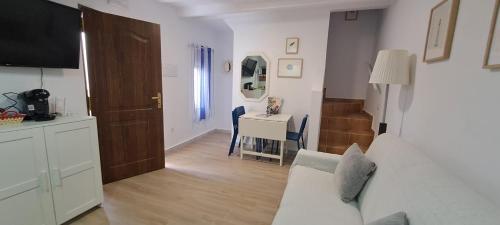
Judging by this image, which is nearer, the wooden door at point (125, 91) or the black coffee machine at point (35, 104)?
the black coffee machine at point (35, 104)

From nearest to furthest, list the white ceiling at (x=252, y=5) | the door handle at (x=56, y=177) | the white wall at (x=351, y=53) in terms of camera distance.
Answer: the door handle at (x=56, y=177)
the white ceiling at (x=252, y=5)
the white wall at (x=351, y=53)

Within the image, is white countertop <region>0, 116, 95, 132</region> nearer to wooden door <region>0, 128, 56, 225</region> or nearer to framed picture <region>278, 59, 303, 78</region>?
wooden door <region>0, 128, 56, 225</region>

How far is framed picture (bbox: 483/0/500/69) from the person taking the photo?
0.96m

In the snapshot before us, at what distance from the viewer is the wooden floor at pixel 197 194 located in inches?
77.4

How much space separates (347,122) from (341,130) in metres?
0.17

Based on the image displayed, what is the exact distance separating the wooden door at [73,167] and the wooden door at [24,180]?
0.05m

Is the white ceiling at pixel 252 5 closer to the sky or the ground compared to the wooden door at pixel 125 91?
closer to the sky

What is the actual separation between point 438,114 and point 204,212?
2108mm

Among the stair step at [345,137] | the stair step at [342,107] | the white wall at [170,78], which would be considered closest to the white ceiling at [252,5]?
the white wall at [170,78]

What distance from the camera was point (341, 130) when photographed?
11.5ft

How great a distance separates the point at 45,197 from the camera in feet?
5.49

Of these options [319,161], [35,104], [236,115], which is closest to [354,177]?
[319,161]

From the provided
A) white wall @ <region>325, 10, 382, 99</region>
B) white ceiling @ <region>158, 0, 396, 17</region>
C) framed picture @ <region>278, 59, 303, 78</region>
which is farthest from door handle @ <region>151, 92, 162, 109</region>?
white wall @ <region>325, 10, 382, 99</region>

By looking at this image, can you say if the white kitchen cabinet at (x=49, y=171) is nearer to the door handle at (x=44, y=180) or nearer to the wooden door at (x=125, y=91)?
the door handle at (x=44, y=180)
